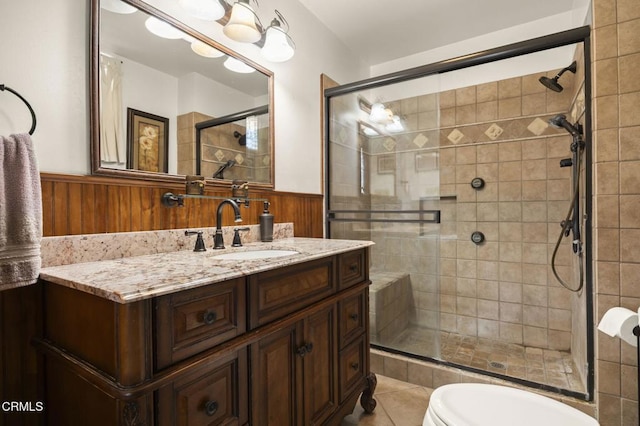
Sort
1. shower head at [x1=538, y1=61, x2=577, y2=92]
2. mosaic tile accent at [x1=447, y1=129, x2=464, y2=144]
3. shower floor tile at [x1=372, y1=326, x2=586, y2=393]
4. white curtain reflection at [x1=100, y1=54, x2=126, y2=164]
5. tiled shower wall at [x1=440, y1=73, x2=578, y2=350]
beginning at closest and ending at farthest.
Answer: white curtain reflection at [x1=100, y1=54, x2=126, y2=164] < shower floor tile at [x1=372, y1=326, x2=586, y2=393] < shower head at [x1=538, y1=61, x2=577, y2=92] < tiled shower wall at [x1=440, y1=73, x2=578, y2=350] < mosaic tile accent at [x1=447, y1=129, x2=464, y2=144]

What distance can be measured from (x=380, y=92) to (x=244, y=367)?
2.05m

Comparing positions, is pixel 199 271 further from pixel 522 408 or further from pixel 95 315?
pixel 522 408

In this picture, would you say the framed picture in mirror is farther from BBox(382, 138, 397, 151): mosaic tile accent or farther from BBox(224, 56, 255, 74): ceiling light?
BBox(382, 138, 397, 151): mosaic tile accent

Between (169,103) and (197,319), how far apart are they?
100 cm

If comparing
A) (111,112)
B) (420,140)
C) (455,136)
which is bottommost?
(111,112)

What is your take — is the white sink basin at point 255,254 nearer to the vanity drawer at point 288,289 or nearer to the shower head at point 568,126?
the vanity drawer at point 288,289

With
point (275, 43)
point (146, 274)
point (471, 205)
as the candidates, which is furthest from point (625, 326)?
point (275, 43)

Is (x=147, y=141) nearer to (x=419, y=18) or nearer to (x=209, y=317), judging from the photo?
(x=209, y=317)

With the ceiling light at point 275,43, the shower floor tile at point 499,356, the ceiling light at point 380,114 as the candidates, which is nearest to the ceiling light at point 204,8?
the ceiling light at point 275,43

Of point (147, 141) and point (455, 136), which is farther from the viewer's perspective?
point (455, 136)

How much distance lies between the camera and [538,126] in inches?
96.0

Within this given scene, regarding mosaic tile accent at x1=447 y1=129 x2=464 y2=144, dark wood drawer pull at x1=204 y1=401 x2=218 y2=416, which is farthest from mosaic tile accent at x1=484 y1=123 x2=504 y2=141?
dark wood drawer pull at x1=204 y1=401 x2=218 y2=416

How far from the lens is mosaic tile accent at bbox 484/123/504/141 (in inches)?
102

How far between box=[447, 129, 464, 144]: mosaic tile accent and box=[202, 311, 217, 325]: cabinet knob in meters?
2.56
